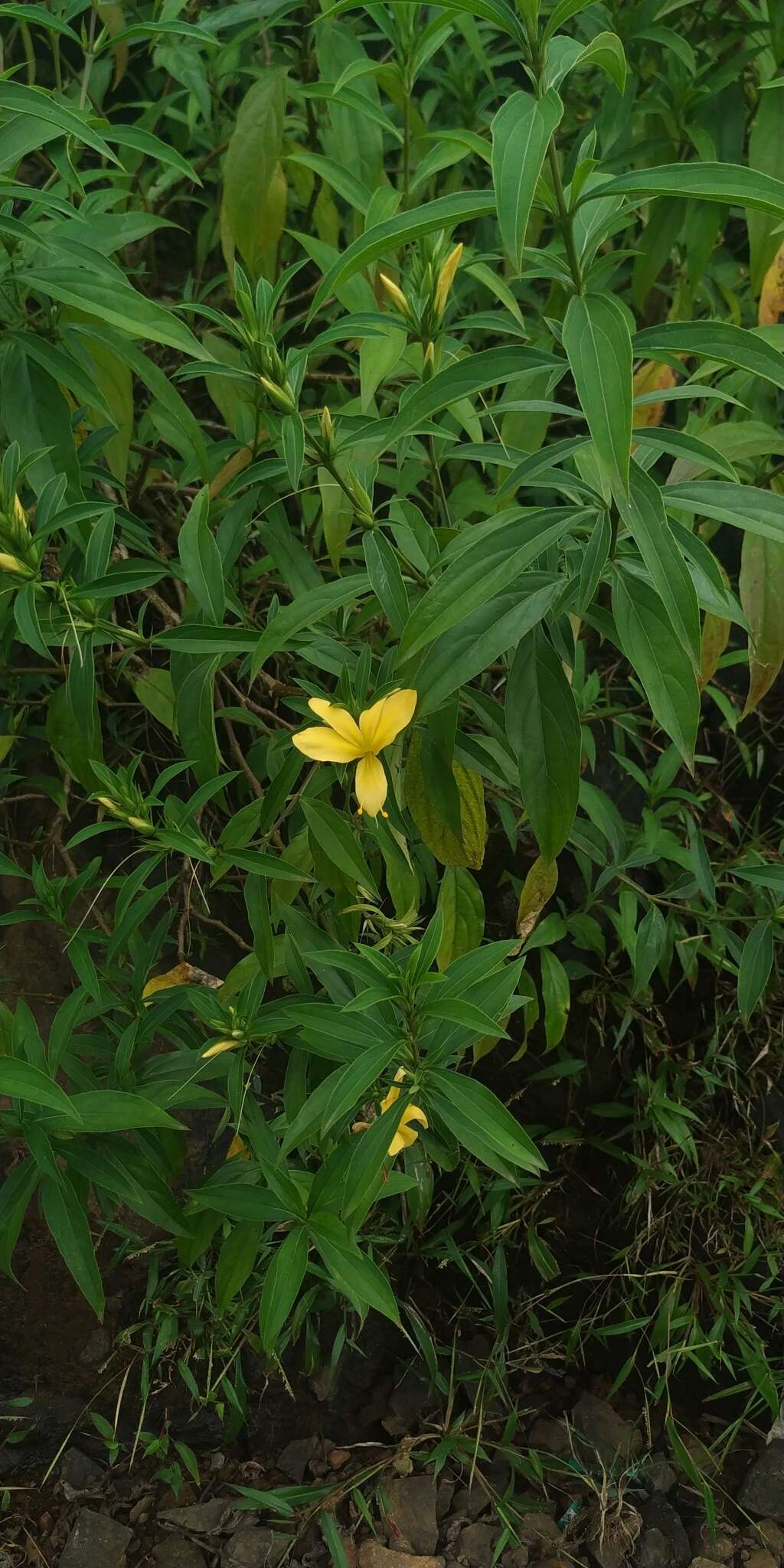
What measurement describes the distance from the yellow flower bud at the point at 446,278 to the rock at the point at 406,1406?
1.34 meters

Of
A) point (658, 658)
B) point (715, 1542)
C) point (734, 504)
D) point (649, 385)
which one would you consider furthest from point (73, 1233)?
point (649, 385)

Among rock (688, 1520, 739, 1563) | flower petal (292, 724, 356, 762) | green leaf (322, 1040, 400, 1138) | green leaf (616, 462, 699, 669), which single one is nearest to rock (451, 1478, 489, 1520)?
rock (688, 1520, 739, 1563)

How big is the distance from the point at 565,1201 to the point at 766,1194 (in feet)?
0.90

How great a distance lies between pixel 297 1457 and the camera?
1.52m

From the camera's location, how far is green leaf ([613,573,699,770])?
875 mm

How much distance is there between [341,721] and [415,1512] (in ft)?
3.65

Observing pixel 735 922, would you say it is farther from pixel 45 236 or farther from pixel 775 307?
pixel 45 236

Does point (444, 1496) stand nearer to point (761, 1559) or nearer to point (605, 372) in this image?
point (761, 1559)

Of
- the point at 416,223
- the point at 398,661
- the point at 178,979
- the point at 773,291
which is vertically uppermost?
the point at 416,223

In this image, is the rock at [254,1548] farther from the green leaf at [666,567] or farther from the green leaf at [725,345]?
the green leaf at [725,345]

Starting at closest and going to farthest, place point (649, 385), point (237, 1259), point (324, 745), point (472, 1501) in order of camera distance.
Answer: point (324, 745)
point (237, 1259)
point (649, 385)
point (472, 1501)

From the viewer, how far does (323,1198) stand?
1.04 m

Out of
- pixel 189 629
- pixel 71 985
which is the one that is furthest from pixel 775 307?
pixel 71 985

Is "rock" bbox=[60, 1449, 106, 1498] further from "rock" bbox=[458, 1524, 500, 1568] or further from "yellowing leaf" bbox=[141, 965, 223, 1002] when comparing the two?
"yellowing leaf" bbox=[141, 965, 223, 1002]
